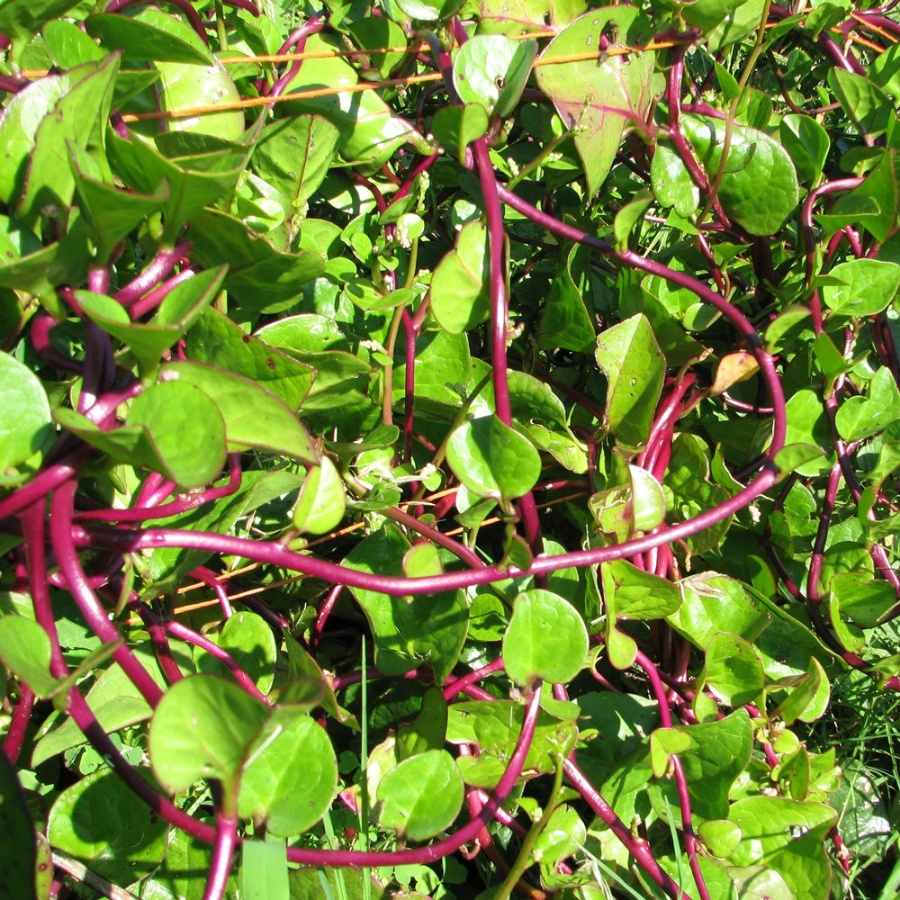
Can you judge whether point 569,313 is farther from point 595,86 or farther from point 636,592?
point 636,592

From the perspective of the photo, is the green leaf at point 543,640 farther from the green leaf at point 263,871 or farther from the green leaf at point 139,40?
the green leaf at point 139,40

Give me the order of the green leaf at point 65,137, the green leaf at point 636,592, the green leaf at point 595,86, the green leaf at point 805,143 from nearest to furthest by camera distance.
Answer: the green leaf at point 65,137, the green leaf at point 636,592, the green leaf at point 595,86, the green leaf at point 805,143

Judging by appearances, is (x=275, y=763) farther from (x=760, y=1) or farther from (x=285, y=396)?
(x=760, y=1)

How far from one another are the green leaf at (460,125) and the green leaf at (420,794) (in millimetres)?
572

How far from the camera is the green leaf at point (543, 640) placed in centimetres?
77

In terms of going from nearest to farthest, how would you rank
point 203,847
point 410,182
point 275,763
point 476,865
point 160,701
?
1. point 160,701
2. point 275,763
3. point 203,847
4. point 476,865
5. point 410,182

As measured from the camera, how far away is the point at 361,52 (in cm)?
101

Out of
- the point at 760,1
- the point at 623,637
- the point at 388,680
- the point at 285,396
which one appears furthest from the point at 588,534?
the point at 760,1

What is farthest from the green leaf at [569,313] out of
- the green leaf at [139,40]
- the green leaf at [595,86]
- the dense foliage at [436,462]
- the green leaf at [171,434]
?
the green leaf at [171,434]

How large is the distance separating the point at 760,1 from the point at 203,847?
3.79ft

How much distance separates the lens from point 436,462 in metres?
0.96

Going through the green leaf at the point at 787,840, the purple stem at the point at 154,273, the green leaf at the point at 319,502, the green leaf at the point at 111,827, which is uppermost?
the purple stem at the point at 154,273

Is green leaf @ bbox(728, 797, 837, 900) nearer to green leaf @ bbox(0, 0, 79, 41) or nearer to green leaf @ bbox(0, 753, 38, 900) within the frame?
green leaf @ bbox(0, 753, 38, 900)

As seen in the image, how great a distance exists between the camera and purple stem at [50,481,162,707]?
58cm
